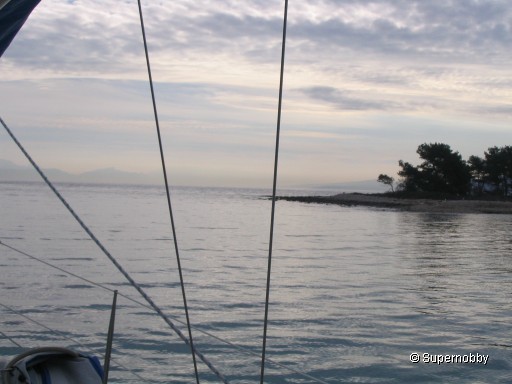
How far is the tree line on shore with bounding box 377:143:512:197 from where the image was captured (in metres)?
82.6

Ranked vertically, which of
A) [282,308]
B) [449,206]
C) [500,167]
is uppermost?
[500,167]

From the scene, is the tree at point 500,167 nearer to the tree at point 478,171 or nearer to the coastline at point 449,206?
the tree at point 478,171

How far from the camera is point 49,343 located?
9.34 metres

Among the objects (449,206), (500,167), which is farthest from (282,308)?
(500,167)

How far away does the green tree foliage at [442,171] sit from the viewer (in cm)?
8381

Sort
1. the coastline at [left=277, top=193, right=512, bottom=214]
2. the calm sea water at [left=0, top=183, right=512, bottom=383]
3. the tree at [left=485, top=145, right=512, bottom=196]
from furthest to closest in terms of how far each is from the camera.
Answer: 1. the tree at [left=485, top=145, right=512, bottom=196]
2. the coastline at [left=277, top=193, right=512, bottom=214]
3. the calm sea water at [left=0, top=183, right=512, bottom=383]

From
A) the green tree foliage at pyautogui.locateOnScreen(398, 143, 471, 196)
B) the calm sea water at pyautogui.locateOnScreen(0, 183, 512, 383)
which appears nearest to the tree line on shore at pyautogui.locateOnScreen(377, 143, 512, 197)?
the green tree foliage at pyautogui.locateOnScreen(398, 143, 471, 196)

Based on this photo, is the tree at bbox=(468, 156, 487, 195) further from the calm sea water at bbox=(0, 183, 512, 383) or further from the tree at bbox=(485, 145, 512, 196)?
the calm sea water at bbox=(0, 183, 512, 383)

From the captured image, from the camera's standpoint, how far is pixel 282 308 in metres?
13.1

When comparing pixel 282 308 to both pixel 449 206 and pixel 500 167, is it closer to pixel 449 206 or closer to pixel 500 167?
pixel 449 206

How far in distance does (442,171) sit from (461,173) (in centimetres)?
241

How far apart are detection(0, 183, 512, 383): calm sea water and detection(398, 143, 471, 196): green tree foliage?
5922 cm

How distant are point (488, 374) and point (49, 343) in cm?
616

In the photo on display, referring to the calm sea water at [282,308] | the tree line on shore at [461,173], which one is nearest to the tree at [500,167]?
the tree line on shore at [461,173]
